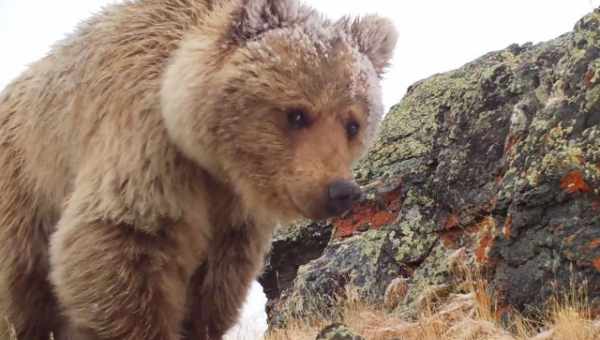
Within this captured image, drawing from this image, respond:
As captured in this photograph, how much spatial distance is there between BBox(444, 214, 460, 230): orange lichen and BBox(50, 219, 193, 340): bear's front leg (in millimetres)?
2242

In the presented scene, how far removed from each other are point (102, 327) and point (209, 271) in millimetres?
695

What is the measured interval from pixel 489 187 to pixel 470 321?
1106mm

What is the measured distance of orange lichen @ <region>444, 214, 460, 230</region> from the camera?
21.0ft

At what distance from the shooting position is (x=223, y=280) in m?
5.21

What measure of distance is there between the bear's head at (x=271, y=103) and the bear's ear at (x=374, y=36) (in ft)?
0.73

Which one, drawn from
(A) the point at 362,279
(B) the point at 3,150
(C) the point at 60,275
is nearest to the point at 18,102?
(B) the point at 3,150

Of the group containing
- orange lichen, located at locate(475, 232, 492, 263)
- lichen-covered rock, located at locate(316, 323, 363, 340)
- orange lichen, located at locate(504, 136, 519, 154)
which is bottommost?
lichen-covered rock, located at locate(316, 323, 363, 340)

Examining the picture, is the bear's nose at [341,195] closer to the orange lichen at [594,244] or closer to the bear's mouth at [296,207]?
the bear's mouth at [296,207]

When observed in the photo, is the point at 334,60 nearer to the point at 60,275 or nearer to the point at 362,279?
the point at 60,275

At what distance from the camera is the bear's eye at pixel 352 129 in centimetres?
459

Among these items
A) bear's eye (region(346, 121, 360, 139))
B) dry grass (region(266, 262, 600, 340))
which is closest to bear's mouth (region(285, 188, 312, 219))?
bear's eye (region(346, 121, 360, 139))

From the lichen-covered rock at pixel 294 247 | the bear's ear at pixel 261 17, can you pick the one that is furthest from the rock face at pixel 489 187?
the bear's ear at pixel 261 17

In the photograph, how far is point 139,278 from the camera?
15.4 ft

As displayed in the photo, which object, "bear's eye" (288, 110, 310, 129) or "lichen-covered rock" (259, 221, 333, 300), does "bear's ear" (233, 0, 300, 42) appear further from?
"lichen-covered rock" (259, 221, 333, 300)
